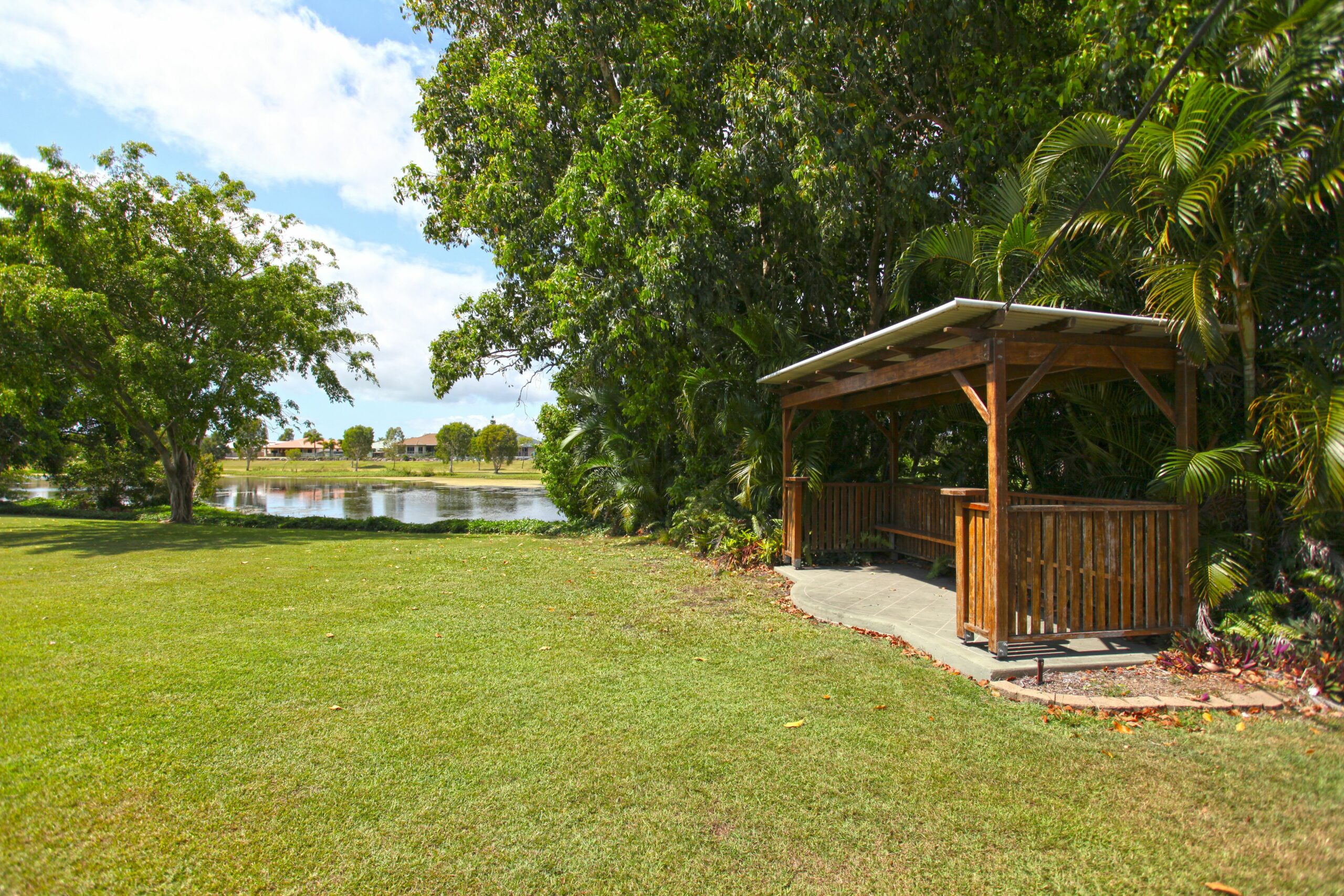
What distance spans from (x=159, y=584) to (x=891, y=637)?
7.97 meters

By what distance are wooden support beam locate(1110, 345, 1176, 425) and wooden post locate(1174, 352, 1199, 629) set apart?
0.07 meters

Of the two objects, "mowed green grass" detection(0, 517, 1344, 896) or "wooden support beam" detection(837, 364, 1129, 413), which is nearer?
"mowed green grass" detection(0, 517, 1344, 896)

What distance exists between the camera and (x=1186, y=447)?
5156 millimetres

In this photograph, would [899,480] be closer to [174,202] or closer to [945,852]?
[945,852]

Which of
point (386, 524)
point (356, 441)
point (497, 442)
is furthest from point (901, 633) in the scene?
point (356, 441)

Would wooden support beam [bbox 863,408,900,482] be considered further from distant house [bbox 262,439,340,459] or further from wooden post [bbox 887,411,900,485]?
distant house [bbox 262,439,340,459]

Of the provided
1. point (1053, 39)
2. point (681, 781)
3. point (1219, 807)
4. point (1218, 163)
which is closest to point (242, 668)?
point (681, 781)

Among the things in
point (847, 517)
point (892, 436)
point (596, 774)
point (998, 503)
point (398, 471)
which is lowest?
point (596, 774)

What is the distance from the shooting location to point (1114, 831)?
288cm

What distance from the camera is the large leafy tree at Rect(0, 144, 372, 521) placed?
13609 mm

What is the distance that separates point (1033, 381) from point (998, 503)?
0.90m

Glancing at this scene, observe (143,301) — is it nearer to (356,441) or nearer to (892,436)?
(892,436)

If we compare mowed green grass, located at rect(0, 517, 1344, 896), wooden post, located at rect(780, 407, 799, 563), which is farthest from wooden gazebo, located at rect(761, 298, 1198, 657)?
wooden post, located at rect(780, 407, 799, 563)

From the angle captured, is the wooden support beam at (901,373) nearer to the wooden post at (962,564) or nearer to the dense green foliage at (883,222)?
the dense green foliage at (883,222)
